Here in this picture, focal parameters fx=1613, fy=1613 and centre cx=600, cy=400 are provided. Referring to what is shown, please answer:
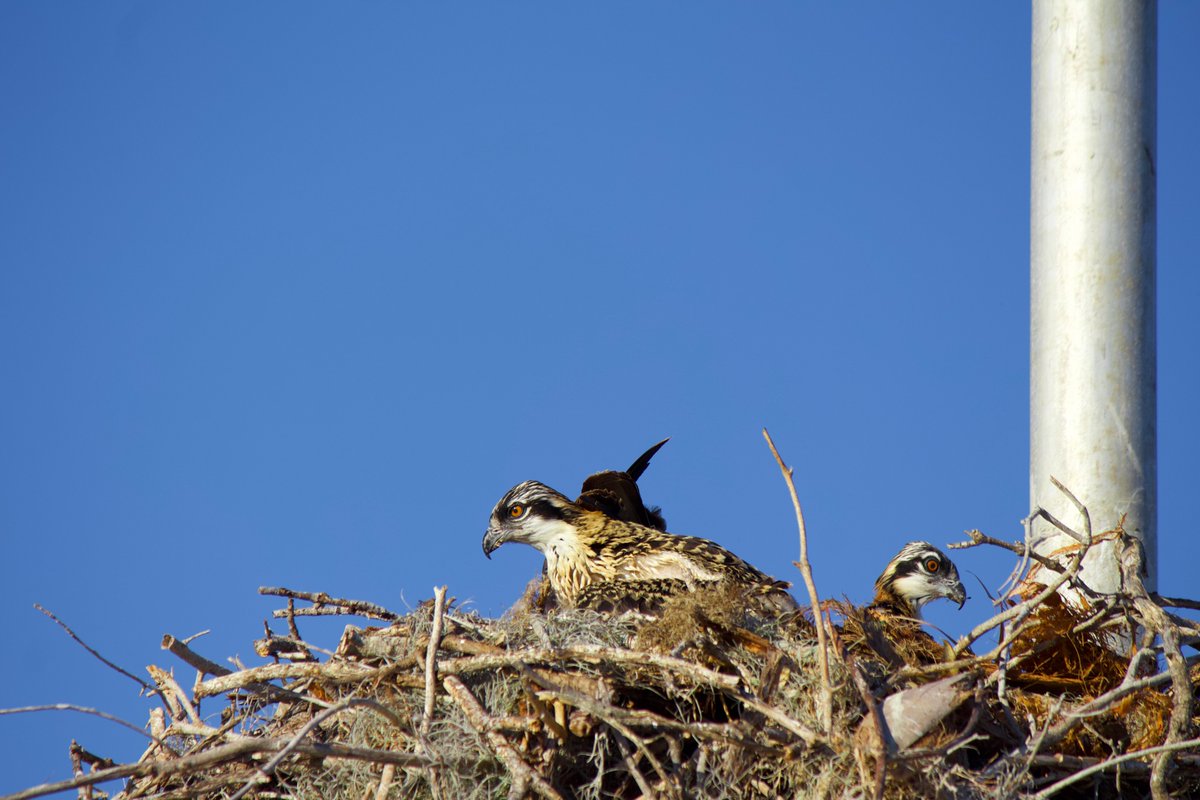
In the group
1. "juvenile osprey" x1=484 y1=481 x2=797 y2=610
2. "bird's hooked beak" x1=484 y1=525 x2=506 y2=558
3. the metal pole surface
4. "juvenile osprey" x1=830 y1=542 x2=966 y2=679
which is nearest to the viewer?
"juvenile osprey" x1=830 y1=542 x2=966 y2=679

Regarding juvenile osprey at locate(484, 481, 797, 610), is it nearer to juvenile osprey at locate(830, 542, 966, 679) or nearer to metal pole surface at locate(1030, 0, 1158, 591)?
juvenile osprey at locate(830, 542, 966, 679)

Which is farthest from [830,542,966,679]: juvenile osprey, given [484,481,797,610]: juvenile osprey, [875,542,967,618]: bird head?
[484,481,797,610]: juvenile osprey

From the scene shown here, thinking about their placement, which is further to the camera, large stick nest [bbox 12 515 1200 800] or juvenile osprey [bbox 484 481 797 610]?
juvenile osprey [bbox 484 481 797 610]

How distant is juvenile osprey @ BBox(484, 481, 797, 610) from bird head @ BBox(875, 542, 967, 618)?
52.4 inches

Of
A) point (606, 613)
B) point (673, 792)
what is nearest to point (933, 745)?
point (673, 792)

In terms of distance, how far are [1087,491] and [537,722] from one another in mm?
2626

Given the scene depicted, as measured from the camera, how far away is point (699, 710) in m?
5.08

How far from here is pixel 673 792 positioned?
4.73 metres

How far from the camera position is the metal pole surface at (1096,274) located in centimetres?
648

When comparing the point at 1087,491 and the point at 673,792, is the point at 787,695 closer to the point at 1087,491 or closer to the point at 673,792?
the point at 673,792

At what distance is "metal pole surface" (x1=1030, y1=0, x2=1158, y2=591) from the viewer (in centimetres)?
648

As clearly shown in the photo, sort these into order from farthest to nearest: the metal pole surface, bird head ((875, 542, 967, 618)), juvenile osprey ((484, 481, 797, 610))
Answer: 1. bird head ((875, 542, 967, 618))
2. the metal pole surface
3. juvenile osprey ((484, 481, 797, 610))

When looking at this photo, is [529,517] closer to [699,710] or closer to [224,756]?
[699,710]

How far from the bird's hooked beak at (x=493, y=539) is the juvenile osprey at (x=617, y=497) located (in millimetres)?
461
